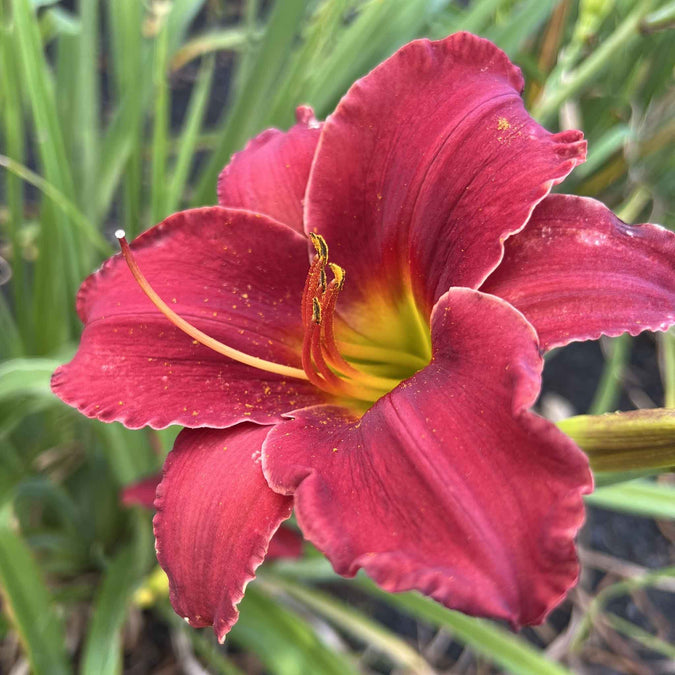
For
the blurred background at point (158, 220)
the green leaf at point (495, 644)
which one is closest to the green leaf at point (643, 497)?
the blurred background at point (158, 220)

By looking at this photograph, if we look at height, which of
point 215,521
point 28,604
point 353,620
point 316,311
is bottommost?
point 353,620

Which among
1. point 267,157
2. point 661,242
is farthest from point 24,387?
point 661,242

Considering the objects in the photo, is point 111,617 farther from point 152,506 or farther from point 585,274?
point 585,274

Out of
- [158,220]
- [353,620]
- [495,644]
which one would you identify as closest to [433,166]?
[158,220]

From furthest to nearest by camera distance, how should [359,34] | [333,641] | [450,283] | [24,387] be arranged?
[333,641] < [359,34] < [24,387] < [450,283]

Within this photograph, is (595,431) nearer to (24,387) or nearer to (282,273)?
(282,273)

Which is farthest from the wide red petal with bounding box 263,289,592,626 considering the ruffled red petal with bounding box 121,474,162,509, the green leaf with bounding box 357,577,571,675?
the green leaf with bounding box 357,577,571,675
